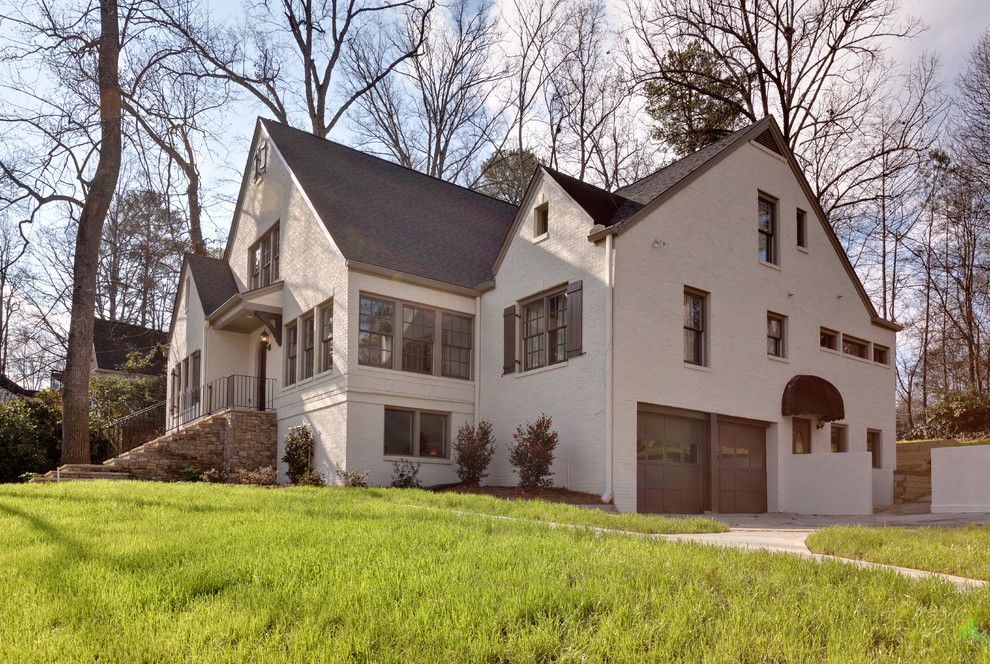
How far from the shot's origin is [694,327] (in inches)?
666

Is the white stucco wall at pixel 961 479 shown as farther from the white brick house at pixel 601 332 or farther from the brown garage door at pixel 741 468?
the brown garage door at pixel 741 468

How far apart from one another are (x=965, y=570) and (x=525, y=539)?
11.3 feet

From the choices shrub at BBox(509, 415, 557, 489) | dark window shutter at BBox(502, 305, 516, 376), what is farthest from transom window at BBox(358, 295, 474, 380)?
shrub at BBox(509, 415, 557, 489)

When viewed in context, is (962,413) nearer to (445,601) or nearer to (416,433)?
(416,433)

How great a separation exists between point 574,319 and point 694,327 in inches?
110

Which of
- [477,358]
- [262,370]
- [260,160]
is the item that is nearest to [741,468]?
[477,358]

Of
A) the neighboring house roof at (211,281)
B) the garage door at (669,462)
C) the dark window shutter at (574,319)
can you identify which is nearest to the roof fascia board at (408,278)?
the dark window shutter at (574,319)

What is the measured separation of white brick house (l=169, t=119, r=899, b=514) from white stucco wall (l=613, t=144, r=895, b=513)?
5 cm

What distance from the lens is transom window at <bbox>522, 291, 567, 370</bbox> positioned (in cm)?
1664

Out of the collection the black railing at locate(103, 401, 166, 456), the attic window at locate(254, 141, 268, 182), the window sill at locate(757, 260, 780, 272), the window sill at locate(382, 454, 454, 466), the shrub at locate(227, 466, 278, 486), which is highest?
the attic window at locate(254, 141, 268, 182)

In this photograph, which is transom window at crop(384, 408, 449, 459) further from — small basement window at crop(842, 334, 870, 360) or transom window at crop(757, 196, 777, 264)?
small basement window at crop(842, 334, 870, 360)

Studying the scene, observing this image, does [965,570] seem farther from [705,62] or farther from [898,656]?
[705,62]

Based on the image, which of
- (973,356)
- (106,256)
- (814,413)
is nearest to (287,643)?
(814,413)

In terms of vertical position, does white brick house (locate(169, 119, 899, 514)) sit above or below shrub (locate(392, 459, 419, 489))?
above
